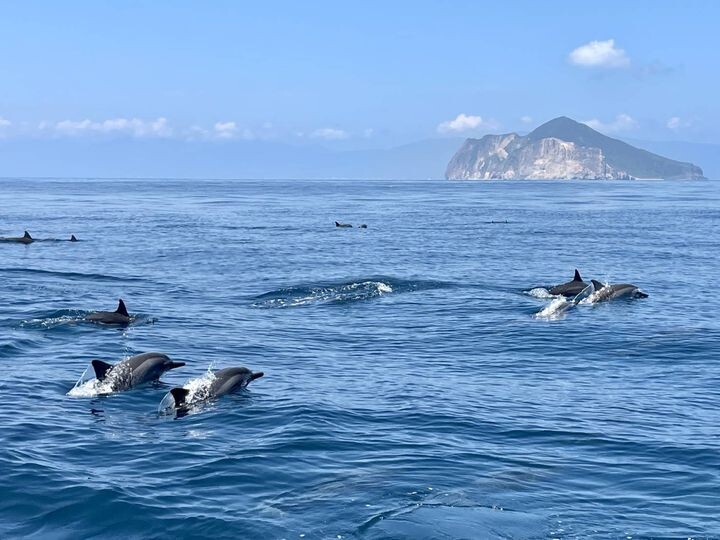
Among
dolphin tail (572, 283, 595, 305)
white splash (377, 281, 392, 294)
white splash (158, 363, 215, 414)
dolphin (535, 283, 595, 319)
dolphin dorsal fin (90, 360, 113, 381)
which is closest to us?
white splash (158, 363, 215, 414)

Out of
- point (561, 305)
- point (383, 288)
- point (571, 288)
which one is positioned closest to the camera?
point (561, 305)

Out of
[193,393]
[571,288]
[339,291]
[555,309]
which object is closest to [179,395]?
[193,393]

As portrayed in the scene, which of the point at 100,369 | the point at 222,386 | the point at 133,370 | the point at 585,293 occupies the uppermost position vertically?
the point at 585,293

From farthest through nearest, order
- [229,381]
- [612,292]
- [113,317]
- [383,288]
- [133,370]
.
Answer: [383,288] < [612,292] < [113,317] < [133,370] < [229,381]

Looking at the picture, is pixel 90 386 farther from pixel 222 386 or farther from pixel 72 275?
pixel 72 275

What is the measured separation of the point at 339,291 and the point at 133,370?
16859 millimetres

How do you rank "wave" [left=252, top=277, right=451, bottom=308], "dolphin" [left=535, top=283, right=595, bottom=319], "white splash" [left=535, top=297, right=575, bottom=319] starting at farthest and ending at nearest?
→ "wave" [left=252, top=277, right=451, bottom=308], "dolphin" [left=535, top=283, right=595, bottom=319], "white splash" [left=535, top=297, right=575, bottom=319]

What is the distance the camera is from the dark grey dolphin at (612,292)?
1431 inches

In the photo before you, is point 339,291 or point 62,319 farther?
point 339,291

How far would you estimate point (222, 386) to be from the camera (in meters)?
21.2

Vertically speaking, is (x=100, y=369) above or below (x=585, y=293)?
below

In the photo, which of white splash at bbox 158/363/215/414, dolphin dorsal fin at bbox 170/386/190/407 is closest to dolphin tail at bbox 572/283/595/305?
white splash at bbox 158/363/215/414

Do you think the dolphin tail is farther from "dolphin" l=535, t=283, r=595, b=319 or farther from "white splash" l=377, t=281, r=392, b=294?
"white splash" l=377, t=281, r=392, b=294

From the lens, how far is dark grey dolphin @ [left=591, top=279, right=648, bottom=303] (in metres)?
36.3
